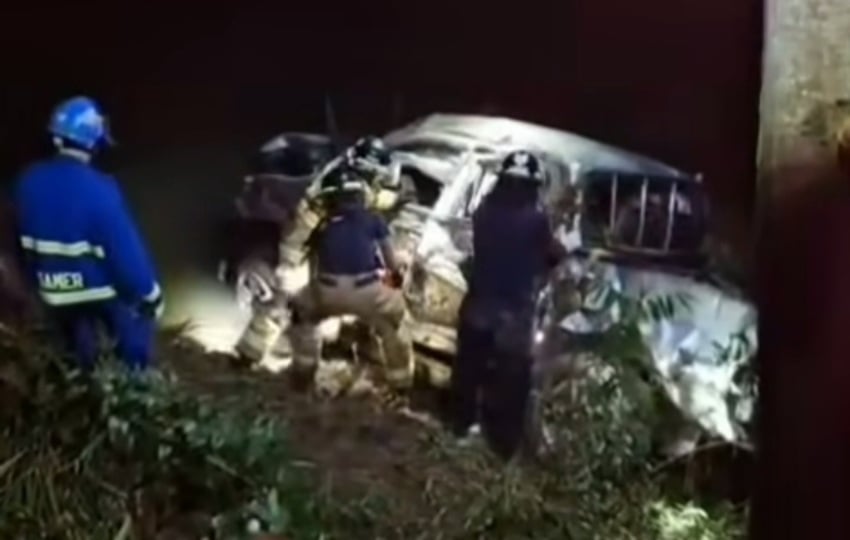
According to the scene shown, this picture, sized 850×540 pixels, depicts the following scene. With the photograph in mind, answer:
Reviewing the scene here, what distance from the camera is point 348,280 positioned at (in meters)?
0.87

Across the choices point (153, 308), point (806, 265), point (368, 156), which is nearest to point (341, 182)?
point (368, 156)

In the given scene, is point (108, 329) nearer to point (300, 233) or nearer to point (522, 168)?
point (300, 233)

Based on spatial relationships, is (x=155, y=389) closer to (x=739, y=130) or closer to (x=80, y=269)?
(x=80, y=269)

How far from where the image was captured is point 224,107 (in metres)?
0.88

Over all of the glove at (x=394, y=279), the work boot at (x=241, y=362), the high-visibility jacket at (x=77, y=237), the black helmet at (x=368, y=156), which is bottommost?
the work boot at (x=241, y=362)

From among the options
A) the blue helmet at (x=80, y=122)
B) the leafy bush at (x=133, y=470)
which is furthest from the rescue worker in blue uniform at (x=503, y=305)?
the blue helmet at (x=80, y=122)

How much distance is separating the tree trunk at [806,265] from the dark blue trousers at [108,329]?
35cm

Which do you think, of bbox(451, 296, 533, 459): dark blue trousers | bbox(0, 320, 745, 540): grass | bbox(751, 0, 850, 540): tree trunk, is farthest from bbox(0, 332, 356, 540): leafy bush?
bbox(751, 0, 850, 540): tree trunk

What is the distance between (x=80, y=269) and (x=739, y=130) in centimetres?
38

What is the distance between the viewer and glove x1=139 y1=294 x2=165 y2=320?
0.87 metres

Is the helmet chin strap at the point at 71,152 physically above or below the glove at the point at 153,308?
above

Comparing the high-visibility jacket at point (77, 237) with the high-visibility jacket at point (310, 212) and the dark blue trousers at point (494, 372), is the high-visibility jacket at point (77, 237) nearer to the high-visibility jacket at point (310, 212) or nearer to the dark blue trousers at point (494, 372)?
the high-visibility jacket at point (310, 212)

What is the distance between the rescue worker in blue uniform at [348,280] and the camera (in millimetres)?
869

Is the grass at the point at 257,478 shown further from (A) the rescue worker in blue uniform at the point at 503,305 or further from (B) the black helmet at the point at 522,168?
(B) the black helmet at the point at 522,168
